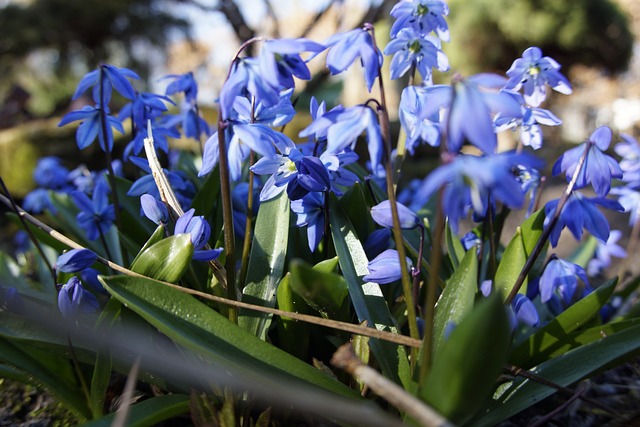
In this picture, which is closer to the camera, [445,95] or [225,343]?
[445,95]

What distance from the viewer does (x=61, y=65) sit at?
1007 cm

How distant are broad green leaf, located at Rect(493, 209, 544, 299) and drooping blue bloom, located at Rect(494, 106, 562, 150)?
16 centimetres

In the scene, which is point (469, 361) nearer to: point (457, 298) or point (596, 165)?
Result: point (457, 298)

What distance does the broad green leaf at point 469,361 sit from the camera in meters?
0.68

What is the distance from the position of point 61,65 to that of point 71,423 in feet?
33.8

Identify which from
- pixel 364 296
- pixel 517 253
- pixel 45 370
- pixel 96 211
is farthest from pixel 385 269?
pixel 96 211

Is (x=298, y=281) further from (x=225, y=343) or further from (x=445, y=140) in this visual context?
(x=445, y=140)

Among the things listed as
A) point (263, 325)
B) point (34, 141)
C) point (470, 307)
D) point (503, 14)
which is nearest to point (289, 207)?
point (263, 325)

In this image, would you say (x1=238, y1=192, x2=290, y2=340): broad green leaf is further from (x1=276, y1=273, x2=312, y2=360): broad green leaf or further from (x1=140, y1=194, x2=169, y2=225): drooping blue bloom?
(x1=140, y1=194, x2=169, y2=225): drooping blue bloom

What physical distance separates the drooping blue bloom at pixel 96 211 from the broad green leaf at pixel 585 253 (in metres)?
1.54

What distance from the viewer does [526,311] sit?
1094 millimetres

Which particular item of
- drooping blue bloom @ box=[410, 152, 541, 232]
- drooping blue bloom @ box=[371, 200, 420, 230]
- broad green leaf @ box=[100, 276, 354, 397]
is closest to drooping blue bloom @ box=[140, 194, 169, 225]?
broad green leaf @ box=[100, 276, 354, 397]

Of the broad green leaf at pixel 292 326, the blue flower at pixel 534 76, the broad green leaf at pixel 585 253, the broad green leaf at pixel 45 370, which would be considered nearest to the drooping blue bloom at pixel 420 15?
the blue flower at pixel 534 76

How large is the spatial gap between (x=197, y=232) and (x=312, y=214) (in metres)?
0.25
